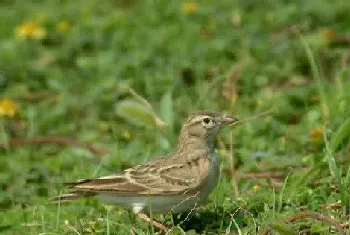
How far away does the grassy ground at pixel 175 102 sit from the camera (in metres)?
7.51

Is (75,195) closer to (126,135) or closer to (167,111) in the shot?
(167,111)

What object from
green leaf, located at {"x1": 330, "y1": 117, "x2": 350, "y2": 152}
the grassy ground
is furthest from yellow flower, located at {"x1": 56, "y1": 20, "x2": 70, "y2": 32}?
green leaf, located at {"x1": 330, "y1": 117, "x2": 350, "y2": 152}

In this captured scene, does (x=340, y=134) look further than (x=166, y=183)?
Yes

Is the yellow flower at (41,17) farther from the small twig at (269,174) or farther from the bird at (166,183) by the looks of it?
the bird at (166,183)

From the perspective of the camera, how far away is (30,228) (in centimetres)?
786

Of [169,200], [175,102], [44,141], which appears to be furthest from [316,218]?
[44,141]

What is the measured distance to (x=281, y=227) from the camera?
6.36 meters

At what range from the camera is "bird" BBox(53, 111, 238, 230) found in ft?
23.4

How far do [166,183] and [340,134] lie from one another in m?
1.46

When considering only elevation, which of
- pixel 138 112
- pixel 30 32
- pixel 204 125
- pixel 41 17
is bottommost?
pixel 204 125

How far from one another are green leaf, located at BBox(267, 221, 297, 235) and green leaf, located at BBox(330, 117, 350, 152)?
5.08 ft

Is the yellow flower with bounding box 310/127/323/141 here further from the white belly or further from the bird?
the white belly

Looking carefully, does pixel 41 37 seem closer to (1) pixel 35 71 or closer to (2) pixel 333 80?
(1) pixel 35 71

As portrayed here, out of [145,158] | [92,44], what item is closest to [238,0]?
[92,44]
